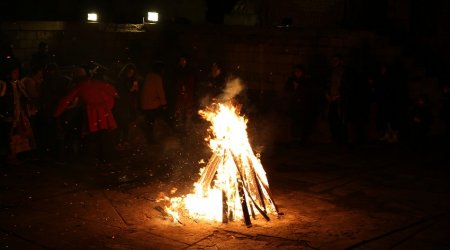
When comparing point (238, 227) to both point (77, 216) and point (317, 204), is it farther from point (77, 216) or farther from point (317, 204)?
point (77, 216)

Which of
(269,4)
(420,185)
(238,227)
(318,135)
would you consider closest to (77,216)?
(238,227)

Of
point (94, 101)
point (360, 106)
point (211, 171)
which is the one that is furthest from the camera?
point (360, 106)

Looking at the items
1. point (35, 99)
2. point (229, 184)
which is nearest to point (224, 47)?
point (35, 99)

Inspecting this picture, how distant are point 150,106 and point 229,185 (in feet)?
18.5

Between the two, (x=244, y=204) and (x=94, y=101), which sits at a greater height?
(x=94, y=101)

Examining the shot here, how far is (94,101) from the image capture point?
1091cm

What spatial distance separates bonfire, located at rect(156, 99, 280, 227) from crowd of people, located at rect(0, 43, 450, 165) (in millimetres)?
3789

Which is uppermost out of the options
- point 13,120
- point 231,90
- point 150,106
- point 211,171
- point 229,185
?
point 231,90

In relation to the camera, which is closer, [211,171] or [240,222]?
[240,222]

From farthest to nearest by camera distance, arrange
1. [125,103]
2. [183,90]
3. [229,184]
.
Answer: [183,90]
[125,103]
[229,184]

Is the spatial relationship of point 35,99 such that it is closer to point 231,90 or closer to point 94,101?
point 94,101

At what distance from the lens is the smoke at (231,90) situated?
45.3 ft

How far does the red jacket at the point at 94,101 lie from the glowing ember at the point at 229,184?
346 cm

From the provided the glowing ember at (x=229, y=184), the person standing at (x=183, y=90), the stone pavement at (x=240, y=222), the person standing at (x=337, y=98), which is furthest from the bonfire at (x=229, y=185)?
the person standing at (x=183, y=90)
